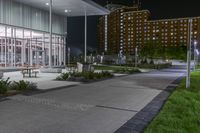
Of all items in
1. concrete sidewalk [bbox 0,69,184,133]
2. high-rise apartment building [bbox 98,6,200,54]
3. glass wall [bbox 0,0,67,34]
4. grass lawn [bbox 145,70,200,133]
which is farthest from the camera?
high-rise apartment building [bbox 98,6,200,54]

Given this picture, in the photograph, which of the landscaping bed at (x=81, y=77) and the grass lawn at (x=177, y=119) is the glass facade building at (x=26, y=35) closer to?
the landscaping bed at (x=81, y=77)

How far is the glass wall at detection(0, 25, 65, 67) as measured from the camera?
95.3 ft

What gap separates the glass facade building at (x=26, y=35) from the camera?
28703 mm

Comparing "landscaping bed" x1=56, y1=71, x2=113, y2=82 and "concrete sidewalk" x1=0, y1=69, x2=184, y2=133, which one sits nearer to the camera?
"concrete sidewalk" x1=0, y1=69, x2=184, y2=133

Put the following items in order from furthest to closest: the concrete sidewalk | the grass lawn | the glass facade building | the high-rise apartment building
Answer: the high-rise apartment building, the glass facade building, the concrete sidewalk, the grass lawn

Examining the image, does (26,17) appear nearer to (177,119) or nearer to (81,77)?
(81,77)

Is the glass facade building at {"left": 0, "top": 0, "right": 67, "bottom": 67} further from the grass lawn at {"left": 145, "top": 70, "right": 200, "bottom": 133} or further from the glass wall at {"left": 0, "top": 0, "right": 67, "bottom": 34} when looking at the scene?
the grass lawn at {"left": 145, "top": 70, "right": 200, "bottom": 133}

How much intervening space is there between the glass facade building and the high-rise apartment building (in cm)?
8685

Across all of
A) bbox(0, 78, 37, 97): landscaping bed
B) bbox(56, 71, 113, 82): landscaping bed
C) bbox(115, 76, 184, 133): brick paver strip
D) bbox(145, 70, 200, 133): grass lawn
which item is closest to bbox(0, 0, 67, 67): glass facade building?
bbox(56, 71, 113, 82): landscaping bed

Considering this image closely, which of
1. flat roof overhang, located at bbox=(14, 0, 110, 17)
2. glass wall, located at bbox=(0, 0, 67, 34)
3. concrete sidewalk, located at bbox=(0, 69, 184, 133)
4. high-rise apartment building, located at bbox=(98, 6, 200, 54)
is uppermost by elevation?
high-rise apartment building, located at bbox=(98, 6, 200, 54)

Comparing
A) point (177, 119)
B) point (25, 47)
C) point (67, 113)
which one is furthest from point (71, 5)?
point (177, 119)

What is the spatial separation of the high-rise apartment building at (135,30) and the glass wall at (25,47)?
86645 mm

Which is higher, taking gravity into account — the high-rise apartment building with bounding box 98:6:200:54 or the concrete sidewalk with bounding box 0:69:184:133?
the high-rise apartment building with bounding box 98:6:200:54

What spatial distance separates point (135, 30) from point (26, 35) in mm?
128379
